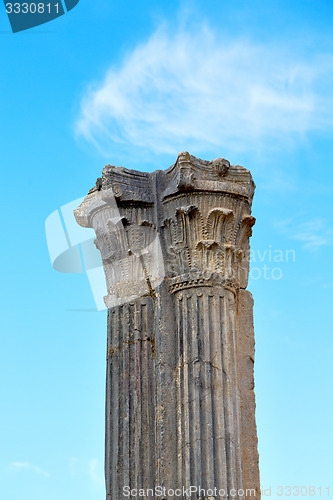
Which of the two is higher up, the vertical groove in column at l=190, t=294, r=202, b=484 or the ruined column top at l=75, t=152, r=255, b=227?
the ruined column top at l=75, t=152, r=255, b=227

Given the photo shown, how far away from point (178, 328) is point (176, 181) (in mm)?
2144

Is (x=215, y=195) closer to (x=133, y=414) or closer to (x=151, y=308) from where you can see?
(x=151, y=308)

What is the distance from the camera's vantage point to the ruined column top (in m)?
11.4

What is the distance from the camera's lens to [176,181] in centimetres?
1145

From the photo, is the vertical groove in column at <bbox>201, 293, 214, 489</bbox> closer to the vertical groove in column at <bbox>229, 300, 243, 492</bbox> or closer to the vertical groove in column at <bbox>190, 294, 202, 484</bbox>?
the vertical groove in column at <bbox>190, 294, 202, 484</bbox>

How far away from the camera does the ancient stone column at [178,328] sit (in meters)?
10.3

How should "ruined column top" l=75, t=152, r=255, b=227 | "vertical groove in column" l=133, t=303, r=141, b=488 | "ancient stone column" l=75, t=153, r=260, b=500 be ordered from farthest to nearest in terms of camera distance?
1. "ruined column top" l=75, t=152, r=255, b=227
2. "vertical groove in column" l=133, t=303, r=141, b=488
3. "ancient stone column" l=75, t=153, r=260, b=500

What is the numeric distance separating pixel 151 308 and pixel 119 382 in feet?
3.76

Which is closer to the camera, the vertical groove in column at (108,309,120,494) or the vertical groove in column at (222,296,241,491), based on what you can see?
the vertical groove in column at (222,296,241,491)

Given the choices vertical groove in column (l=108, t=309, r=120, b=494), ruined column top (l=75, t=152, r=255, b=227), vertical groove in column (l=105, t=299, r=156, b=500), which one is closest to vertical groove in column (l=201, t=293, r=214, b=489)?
vertical groove in column (l=105, t=299, r=156, b=500)

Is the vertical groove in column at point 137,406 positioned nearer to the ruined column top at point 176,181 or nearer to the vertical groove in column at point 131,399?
the vertical groove in column at point 131,399

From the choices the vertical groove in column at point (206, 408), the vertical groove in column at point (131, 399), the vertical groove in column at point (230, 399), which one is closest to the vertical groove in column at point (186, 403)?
the vertical groove in column at point (206, 408)

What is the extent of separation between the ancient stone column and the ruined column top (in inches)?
0.7

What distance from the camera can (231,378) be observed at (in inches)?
419
